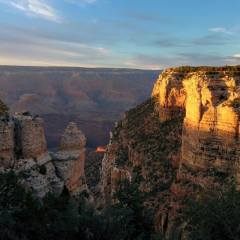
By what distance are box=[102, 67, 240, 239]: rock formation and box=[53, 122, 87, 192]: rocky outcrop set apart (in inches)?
368

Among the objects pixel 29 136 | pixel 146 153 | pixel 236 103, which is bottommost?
pixel 146 153

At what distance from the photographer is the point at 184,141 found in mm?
41156

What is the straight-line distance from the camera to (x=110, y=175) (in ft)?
175

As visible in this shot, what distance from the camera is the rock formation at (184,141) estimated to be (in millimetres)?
36188

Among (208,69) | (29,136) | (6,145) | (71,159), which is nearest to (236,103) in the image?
(208,69)

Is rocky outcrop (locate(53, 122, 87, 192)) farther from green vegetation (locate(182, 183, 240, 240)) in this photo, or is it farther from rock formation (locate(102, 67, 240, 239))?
rock formation (locate(102, 67, 240, 239))

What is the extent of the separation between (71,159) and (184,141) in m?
18.8

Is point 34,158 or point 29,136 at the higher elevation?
point 29,136

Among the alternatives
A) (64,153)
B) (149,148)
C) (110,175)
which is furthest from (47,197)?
(110,175)

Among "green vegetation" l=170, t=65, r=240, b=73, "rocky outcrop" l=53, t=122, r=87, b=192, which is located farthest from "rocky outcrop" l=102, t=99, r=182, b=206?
"rocky outcrop" l=53, t=122, r=87, b=192

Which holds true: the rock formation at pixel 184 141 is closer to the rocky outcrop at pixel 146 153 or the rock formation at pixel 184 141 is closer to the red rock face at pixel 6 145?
the rocky outcrop at pixel 146 153

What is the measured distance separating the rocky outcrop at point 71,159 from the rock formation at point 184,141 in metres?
9.35

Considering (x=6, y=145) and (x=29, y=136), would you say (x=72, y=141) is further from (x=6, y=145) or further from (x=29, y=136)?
(x=6, y=145)

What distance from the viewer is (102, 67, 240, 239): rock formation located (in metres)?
36.2
